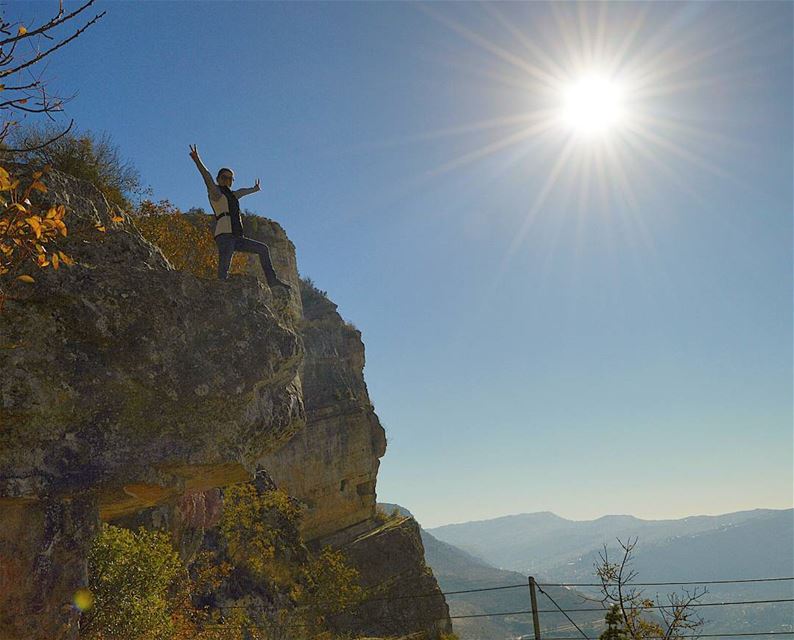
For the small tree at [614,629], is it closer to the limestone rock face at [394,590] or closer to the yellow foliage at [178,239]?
the yellow foliage at [178,239]

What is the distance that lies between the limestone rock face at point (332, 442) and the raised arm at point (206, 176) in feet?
104

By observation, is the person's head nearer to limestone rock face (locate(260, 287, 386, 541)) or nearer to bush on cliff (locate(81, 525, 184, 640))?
bush on cliff (locate(81, 525, 184, 640))

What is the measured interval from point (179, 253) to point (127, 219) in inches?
469

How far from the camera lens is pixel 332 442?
4462 centimetres

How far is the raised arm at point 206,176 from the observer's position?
12.0 m

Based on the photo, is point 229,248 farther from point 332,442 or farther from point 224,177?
point 332,442

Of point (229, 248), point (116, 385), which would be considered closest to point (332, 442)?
point (229, 248)

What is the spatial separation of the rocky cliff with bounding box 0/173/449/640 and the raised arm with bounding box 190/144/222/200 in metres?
1.78

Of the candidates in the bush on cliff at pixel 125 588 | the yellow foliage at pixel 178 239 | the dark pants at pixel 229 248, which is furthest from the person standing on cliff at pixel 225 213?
the yellow foliage at pixel 178 239

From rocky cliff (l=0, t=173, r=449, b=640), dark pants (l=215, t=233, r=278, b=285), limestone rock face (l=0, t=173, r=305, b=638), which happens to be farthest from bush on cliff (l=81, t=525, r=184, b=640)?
dark pants (l=215, t=233, r=278, b=285)

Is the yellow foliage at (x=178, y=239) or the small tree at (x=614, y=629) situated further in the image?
the yellow foliage at (x=178, y=239)

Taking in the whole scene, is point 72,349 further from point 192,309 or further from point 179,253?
point 179,253

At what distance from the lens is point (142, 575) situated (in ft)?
51.3

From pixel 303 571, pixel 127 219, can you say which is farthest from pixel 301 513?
pixel 127 219
